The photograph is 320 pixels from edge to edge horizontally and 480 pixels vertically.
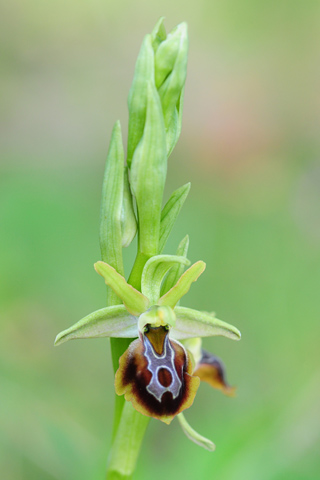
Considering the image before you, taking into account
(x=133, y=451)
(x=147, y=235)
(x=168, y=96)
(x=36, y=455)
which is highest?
(x=168, y=96)

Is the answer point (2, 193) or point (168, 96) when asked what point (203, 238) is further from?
point (168, 96)

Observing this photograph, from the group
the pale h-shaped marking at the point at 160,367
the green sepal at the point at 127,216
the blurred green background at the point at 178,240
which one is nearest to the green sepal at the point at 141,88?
the green sepal at the point at 127,216

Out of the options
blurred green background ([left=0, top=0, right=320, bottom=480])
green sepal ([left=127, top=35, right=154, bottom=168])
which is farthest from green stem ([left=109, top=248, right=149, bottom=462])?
blurred green background ([left=0, top=0, right=320, bottom=480])

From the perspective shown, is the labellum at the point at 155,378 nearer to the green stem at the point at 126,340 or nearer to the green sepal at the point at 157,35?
the green stem at the point at 126,340

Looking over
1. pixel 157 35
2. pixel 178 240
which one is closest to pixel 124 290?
pixel 157 35

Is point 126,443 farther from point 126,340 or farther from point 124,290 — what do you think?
point 124,290

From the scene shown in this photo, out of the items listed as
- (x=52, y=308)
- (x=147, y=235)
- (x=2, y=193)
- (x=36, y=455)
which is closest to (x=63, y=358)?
(x=52, y=308)
